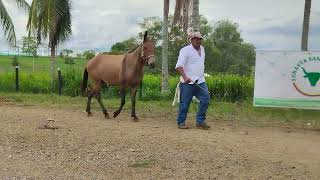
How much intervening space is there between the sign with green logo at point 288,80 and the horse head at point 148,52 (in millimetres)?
2631

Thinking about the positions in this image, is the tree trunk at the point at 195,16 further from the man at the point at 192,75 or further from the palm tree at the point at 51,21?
the palm tree at the point at 51,21

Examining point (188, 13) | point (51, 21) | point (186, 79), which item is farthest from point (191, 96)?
point (51, 21)

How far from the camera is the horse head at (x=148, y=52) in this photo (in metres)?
10.8

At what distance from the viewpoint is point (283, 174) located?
664 centimetres

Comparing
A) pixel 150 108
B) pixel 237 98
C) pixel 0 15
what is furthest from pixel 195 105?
pixel 0 15

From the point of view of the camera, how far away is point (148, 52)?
10953 mm

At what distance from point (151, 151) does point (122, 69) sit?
4098mm

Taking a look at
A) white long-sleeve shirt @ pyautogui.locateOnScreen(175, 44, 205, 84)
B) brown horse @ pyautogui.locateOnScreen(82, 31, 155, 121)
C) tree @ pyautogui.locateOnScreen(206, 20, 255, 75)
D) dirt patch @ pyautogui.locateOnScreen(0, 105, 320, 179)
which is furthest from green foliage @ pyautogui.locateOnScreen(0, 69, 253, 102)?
tree @ pyautogui.locateOnScreen(206, 20, 255, 75)

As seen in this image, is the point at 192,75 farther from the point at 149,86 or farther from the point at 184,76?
the point at 149,86

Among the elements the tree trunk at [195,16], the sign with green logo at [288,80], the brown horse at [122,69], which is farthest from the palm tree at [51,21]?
the sign with green logo at [288,80]

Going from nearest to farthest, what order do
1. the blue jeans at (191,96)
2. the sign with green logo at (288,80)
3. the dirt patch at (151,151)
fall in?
1. the dirt patch at (151,151)
2. the blue jeans at (191,96)
3. the sign with green logo at (288,80)

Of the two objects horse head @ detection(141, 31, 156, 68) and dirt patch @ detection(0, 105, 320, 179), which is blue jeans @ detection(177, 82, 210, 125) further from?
horse head @ detection(141, 31, 156, 68)

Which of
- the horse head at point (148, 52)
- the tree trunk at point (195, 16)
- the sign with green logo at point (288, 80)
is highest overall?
the tree trunk at point (195, 16)

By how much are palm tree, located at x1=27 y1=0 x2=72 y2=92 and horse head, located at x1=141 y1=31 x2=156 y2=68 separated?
25.9ft
